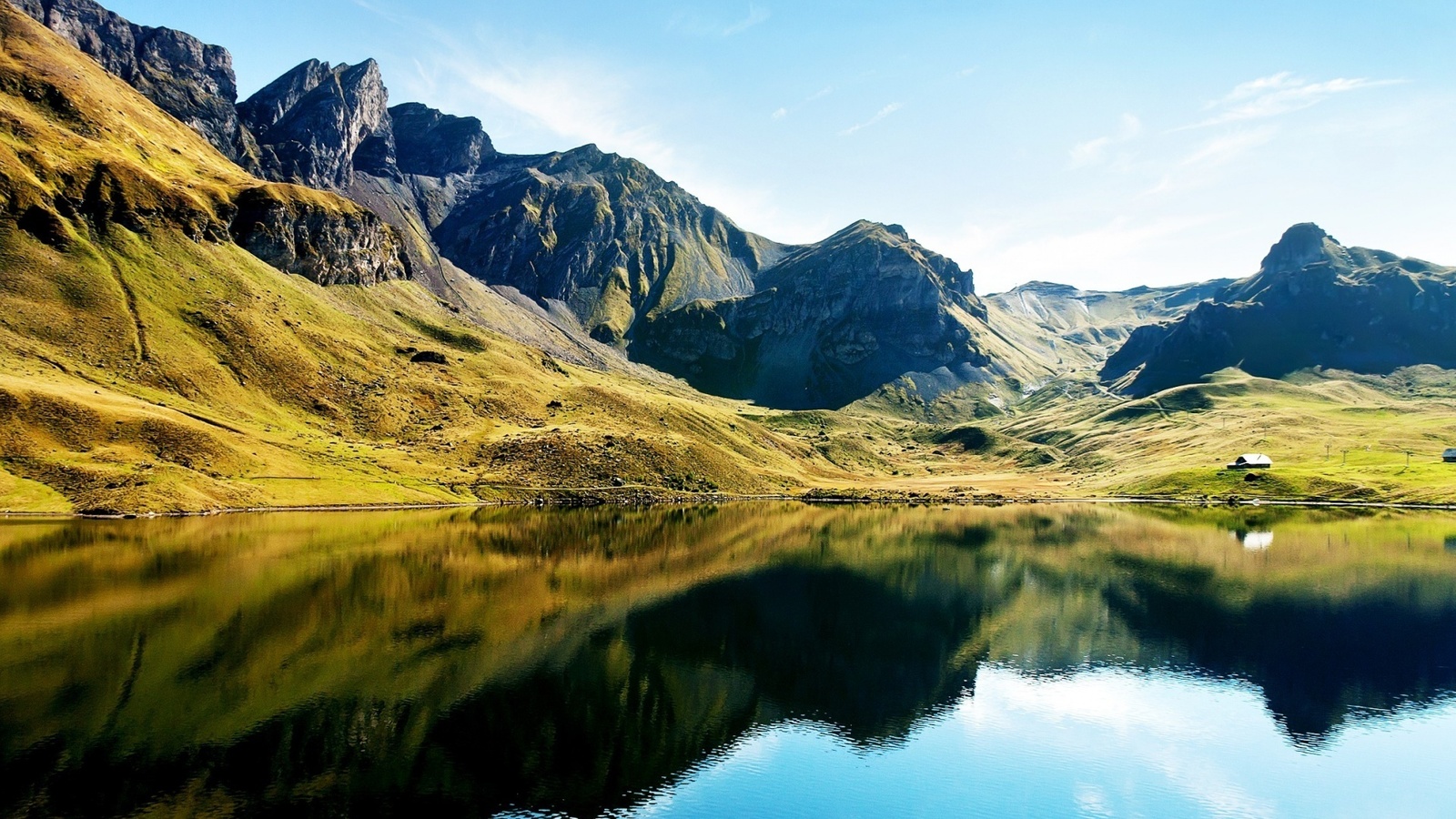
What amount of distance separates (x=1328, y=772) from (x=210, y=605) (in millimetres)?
90761

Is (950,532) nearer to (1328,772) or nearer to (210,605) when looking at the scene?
(1328,772)

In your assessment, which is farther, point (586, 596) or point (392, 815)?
point (586, 596)

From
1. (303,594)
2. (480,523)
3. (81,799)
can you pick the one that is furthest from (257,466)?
(81,799)

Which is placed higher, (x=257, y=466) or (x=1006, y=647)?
(x=257, y=466)

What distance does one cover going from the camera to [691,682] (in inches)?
2515

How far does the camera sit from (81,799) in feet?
121

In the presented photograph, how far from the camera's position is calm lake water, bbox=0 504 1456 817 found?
142ft

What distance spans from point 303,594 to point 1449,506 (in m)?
239

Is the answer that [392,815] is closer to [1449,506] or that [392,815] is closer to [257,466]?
[257,466]

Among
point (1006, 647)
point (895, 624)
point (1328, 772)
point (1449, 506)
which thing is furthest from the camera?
point (1449, 506)

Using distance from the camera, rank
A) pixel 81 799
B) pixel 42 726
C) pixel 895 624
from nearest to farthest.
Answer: pixel 81 799, pixel 42 726, pixel 895 624

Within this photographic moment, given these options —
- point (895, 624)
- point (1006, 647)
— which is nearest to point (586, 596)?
point (895, 624)

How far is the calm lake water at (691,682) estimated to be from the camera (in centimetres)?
4341

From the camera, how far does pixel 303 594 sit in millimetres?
81125
